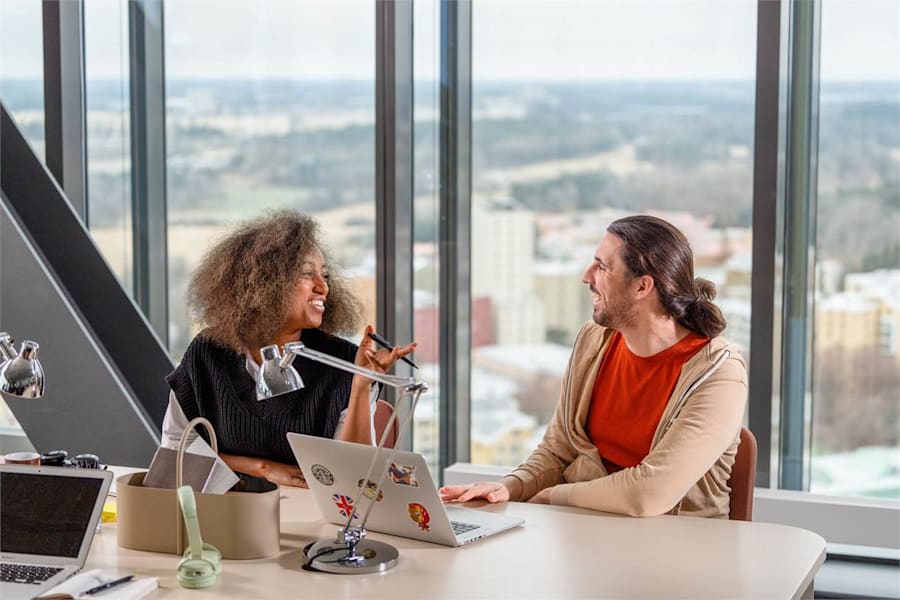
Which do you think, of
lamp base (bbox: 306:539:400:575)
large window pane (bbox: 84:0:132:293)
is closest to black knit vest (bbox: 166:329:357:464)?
lamp base (bbox: 306:539:400:575)

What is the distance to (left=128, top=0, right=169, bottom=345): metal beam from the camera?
432 centimetres

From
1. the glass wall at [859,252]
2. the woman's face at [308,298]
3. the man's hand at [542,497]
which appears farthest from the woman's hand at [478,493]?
the glass wall at [859,252]

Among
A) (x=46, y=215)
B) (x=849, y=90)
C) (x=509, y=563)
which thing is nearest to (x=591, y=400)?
(x=509, y=563)

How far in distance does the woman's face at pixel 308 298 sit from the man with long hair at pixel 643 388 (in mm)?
632

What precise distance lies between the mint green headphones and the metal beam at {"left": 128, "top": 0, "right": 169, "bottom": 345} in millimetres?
2677

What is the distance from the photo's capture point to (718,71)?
3652 mm

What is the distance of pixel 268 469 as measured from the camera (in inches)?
104

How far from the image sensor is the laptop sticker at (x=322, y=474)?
2.12 meters

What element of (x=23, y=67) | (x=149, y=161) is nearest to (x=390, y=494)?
(x=149, y=161)

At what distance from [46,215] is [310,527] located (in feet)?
7.74

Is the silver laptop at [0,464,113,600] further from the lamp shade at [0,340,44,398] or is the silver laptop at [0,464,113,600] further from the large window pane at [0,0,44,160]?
the large window pane at [0,0,44,160]

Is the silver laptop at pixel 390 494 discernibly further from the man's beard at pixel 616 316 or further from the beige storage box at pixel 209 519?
the man's beard at pixel 616 316

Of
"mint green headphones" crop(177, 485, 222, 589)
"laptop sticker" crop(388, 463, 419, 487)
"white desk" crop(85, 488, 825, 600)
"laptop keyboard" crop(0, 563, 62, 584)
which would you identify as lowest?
"white desk" crop(85, 488, 825, 600)

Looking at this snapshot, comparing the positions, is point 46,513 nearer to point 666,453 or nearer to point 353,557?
point 353,557
